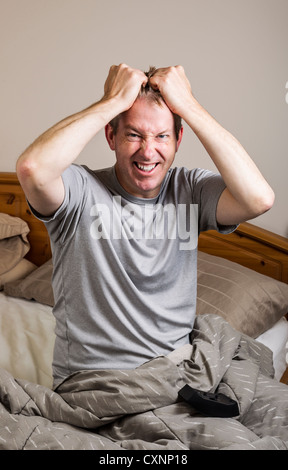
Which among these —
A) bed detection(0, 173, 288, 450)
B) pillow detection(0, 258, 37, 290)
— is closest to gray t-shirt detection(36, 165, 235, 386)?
bed detection(0, 173, 288, 450)

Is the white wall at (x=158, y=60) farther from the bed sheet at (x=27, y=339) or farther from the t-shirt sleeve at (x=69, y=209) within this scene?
the t-shirt sleeve at (x=69, y=209)

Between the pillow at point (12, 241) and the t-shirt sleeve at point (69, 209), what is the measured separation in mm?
1237

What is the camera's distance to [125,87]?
138 cm

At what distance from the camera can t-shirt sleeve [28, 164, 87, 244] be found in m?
1.33

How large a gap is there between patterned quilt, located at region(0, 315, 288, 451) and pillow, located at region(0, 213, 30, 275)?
1.27m

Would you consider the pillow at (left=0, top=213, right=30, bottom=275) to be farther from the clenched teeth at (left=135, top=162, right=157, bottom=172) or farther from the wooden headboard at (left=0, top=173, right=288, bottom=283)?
the clenched teeth at (left=135, top=162, right=157, bottom=172)

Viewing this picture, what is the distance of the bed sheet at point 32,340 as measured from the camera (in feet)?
6.05

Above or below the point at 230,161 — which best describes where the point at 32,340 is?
below

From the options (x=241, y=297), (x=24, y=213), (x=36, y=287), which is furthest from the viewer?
(x=24, y=213)

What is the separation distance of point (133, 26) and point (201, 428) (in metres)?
1.91

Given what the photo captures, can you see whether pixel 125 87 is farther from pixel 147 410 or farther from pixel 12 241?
pixel 12 241

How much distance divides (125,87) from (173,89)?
0.11m

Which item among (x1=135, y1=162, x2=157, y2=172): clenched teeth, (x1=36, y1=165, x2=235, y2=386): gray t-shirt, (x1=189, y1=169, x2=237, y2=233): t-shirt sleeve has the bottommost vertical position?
(x1=36, y1=165, x2=235, y2=386): gray t-shirt

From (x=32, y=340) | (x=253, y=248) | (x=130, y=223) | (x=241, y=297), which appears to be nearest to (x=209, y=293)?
(x=241, y=297)
